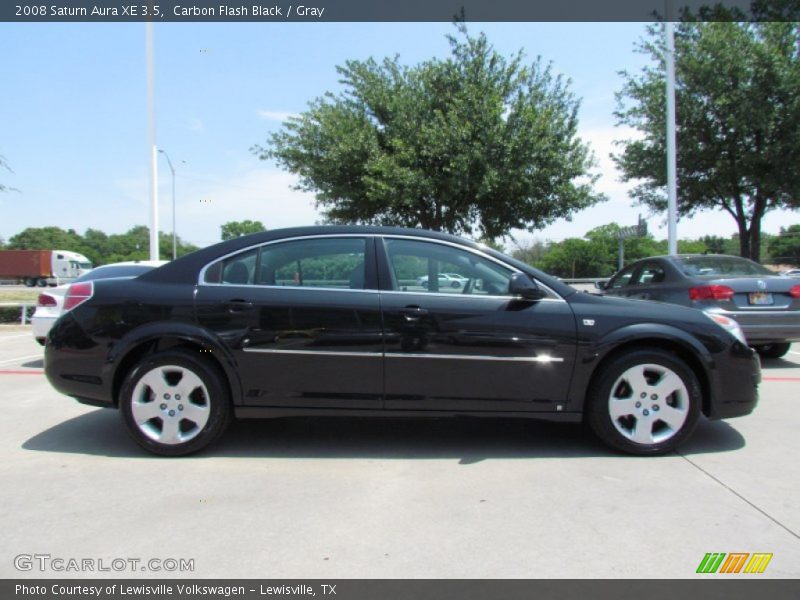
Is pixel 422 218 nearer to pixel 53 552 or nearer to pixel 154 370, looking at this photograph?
pixel 154 370

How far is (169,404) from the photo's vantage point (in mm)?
4176

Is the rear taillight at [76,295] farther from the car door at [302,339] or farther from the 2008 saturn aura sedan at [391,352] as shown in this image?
the car door at [302,339]

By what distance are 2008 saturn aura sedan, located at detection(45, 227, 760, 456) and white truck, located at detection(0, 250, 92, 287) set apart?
51846 mm

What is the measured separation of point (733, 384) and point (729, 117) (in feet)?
48.6

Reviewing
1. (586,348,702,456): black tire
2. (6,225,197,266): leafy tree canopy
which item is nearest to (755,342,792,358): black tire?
(586,348,702,456): black tire

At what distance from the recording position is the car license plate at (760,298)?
23.6 ft

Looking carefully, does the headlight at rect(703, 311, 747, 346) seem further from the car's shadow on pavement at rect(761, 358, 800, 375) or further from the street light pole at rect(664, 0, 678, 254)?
the street light pole at rect(664, 0, 678, 254)

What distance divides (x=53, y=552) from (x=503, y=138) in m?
15.0

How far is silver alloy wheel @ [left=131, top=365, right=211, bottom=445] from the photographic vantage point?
164 inches

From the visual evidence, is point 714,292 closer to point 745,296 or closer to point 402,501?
point 745,296

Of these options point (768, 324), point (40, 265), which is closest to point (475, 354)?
point (768, 324)

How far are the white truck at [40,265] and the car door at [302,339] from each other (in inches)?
2054

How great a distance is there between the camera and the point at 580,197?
18.0 metres
